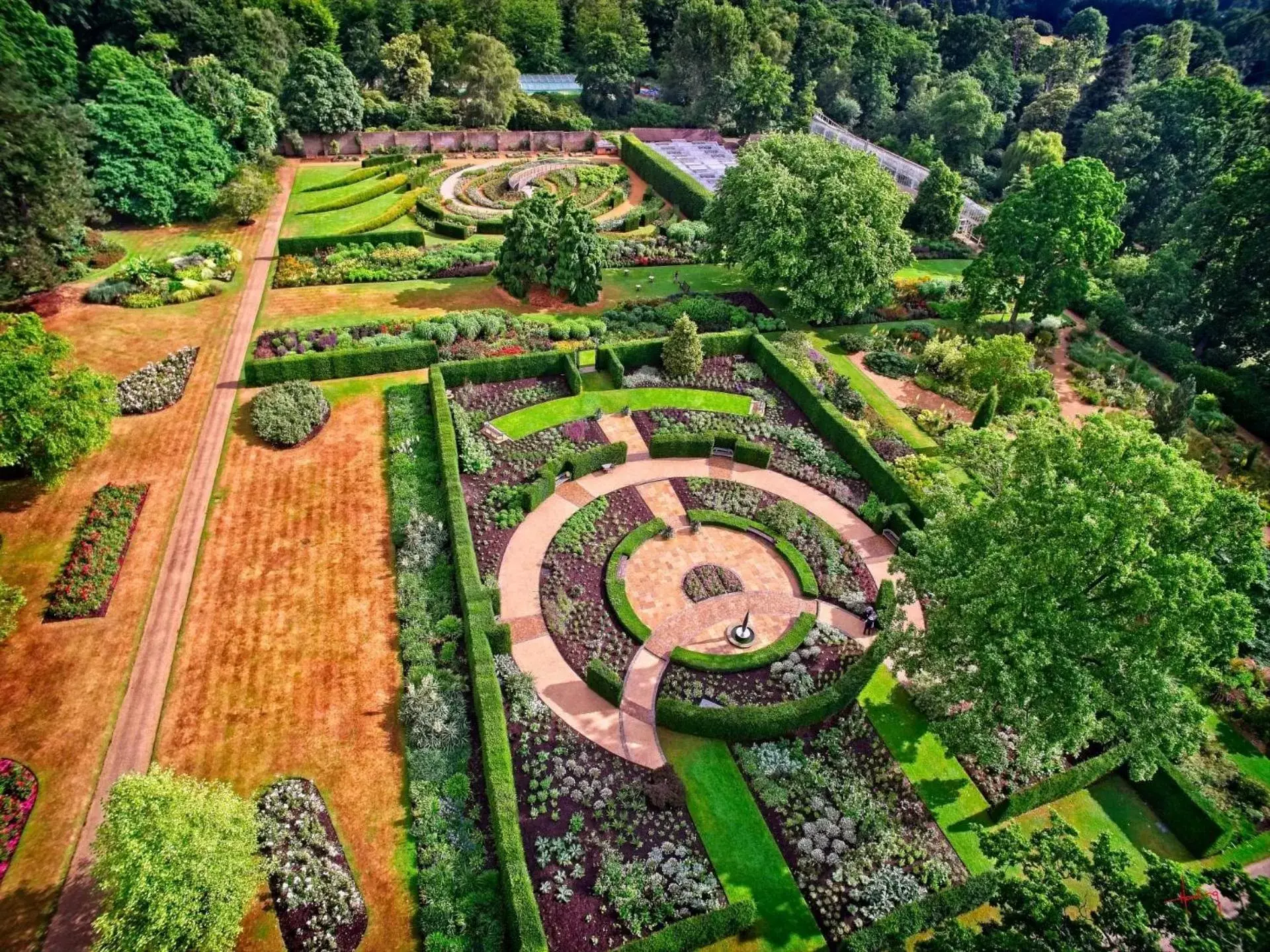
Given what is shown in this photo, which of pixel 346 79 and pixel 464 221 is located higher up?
pixel 346 79

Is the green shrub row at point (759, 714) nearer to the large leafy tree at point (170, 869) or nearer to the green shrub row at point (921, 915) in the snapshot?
the green shrub row at point (921, 915)

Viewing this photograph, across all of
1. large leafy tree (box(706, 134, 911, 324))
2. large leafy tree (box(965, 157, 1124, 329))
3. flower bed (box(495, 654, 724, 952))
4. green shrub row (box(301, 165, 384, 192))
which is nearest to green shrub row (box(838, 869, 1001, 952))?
flower bed (box(495, 654, 724, 952))

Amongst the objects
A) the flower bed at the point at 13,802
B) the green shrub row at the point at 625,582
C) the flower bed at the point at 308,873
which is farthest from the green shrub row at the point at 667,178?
the flower bed at the point at 13,802

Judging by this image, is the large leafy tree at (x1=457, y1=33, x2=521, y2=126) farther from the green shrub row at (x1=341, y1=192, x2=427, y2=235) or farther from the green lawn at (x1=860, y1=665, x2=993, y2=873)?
Result: the green lawn at (x1=860, y1=665, x2=993, y2=873)

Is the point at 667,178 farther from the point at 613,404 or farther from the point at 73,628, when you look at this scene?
the point at 73,628

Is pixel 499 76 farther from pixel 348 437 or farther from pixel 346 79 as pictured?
pixel 348 437

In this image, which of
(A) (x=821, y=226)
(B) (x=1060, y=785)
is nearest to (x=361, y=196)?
(A) (x=821, y=226)

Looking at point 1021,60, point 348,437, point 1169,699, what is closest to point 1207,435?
point 1169,699
